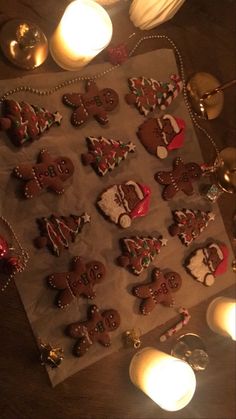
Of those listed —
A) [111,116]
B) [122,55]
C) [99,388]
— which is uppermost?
[122,55]

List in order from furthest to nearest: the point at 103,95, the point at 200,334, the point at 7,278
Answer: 1. the point at 200,334
2. the point at 103,95
3. the point at 7,278

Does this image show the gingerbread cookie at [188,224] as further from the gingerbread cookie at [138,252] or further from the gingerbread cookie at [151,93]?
the gingerbread cookie at [151,93]

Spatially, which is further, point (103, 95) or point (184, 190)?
point (184, 190)

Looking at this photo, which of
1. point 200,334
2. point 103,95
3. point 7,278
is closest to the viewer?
point 7,278

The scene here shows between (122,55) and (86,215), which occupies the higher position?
(122,55)

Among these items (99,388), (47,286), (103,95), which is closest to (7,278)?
(47,286)

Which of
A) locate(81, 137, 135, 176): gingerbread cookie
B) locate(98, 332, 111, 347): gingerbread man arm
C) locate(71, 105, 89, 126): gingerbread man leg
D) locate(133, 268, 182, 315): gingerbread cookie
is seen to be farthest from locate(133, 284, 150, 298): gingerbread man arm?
locate(71, 105, 89, 126): gingerbread man leg

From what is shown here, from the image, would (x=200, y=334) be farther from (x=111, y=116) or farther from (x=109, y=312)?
(x=111, y=116)
